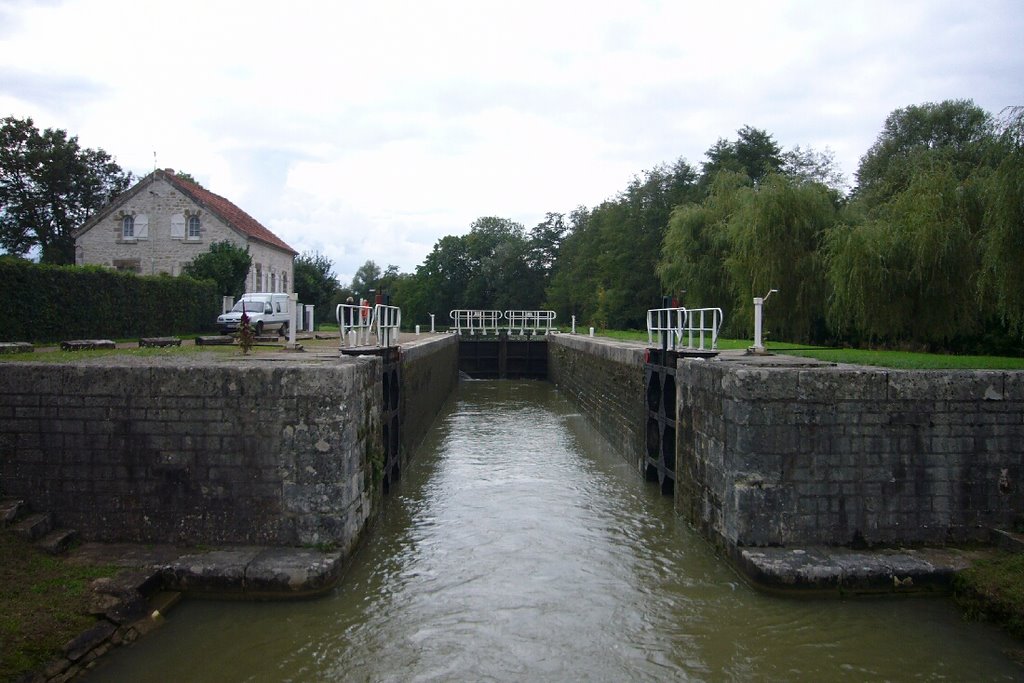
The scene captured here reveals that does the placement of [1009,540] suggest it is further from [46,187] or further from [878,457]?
[46,187]

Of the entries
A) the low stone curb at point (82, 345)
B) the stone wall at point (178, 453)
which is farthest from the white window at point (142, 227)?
the stone wall at point (178, 453)

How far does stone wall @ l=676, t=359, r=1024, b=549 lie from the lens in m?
6.27

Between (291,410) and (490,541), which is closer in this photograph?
(291,410)

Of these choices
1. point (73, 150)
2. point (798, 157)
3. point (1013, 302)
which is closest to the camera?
point (1013, 302)

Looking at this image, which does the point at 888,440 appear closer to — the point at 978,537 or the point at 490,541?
the point at 978,537

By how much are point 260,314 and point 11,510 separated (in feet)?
44.0

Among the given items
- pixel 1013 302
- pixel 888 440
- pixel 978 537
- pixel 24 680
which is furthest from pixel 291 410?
pixel 1013 302

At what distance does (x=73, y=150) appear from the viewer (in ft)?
120

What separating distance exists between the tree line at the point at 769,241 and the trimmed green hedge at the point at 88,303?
5951mm

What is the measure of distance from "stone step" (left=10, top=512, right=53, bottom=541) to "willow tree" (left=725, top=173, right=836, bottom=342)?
54.4 feet

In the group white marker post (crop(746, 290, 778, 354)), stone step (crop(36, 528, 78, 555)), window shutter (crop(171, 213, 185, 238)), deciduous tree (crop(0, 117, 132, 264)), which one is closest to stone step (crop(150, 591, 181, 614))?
A: stone step (crop(36, 528, 78, 555))

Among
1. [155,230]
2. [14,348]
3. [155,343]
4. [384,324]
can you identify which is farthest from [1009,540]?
[155,230]

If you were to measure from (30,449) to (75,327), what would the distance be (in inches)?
410

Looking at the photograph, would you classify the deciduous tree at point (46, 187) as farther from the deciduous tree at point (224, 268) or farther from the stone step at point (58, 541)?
the stone step at point (58, 541)
